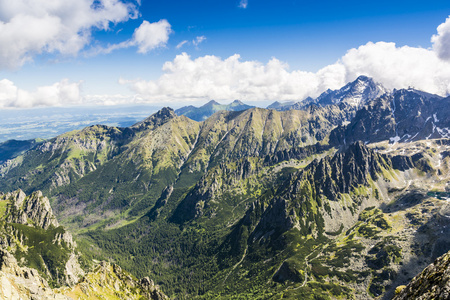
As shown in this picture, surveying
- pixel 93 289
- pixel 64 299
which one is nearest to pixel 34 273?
pixel 93 289

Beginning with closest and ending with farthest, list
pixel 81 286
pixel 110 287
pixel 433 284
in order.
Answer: pixel 433 284 → pixel 81 286 → pixel 110 287

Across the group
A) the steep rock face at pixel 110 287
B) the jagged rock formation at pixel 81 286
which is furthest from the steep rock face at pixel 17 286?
the steep rock face at pixel 110 287

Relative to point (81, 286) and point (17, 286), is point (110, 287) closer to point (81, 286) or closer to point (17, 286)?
point (81, 286)

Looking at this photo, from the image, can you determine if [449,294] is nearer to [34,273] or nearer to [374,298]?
[34,273]

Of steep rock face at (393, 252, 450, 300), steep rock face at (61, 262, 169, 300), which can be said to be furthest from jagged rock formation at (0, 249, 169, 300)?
steep rock face at (393, 252, 450, 300)

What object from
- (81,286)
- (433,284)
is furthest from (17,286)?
(433,284)

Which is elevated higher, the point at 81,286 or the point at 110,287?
the point at 81,286

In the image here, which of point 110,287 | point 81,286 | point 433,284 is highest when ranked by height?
point 433,284

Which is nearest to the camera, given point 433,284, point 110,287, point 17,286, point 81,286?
point 433,284

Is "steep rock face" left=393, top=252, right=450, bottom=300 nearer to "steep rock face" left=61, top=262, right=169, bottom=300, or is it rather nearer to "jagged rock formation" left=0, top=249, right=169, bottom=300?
"jagged rock formation" left=0, top=249, right=169, bottom=300
